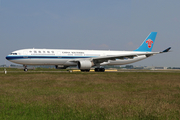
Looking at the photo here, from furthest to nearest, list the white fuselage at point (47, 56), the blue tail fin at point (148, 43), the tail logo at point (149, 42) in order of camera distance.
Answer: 1. the tail logo at point (149, 42)
2. the blue tail fin at point (148, 43)
3. the white fuselage at point (47, 56)

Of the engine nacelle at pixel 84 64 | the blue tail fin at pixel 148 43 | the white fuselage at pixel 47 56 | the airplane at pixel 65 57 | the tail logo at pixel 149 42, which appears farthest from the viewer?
the tail logo at pixel 149 42

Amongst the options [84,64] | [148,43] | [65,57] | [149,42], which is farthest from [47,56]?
[149,42]

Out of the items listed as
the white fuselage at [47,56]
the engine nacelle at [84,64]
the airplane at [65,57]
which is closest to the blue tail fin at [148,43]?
the airplane at [65,57]

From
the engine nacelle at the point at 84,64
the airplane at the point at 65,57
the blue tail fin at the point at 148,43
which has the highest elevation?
the blue tail fin at the point at 148,43

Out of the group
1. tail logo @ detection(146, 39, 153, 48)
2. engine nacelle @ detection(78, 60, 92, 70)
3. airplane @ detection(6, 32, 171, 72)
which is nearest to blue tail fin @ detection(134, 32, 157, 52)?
tail logo @ detection(146, 39, 153, 48)

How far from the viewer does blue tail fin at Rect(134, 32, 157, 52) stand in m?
46.2

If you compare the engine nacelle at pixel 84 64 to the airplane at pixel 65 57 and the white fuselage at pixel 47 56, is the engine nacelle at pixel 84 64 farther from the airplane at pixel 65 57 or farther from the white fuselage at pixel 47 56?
the white fuselage at pixel 47 56

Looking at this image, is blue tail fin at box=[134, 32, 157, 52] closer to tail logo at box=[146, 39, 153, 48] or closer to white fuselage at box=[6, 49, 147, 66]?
tail logo at box=[146, 39, 153, 48]

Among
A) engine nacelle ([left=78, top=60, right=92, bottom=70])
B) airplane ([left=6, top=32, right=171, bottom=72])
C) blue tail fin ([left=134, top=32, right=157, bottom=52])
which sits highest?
blue tail fin ([left=134, top=32, right=157, bottom=52])

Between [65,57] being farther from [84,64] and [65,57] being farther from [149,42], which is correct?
[149,42]

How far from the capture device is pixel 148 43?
46.4 metres

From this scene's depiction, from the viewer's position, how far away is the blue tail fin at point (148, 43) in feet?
152

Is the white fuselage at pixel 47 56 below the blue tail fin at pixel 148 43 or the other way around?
below

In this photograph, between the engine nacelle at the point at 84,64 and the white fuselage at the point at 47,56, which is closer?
the white fuselage at the point at 47,56
